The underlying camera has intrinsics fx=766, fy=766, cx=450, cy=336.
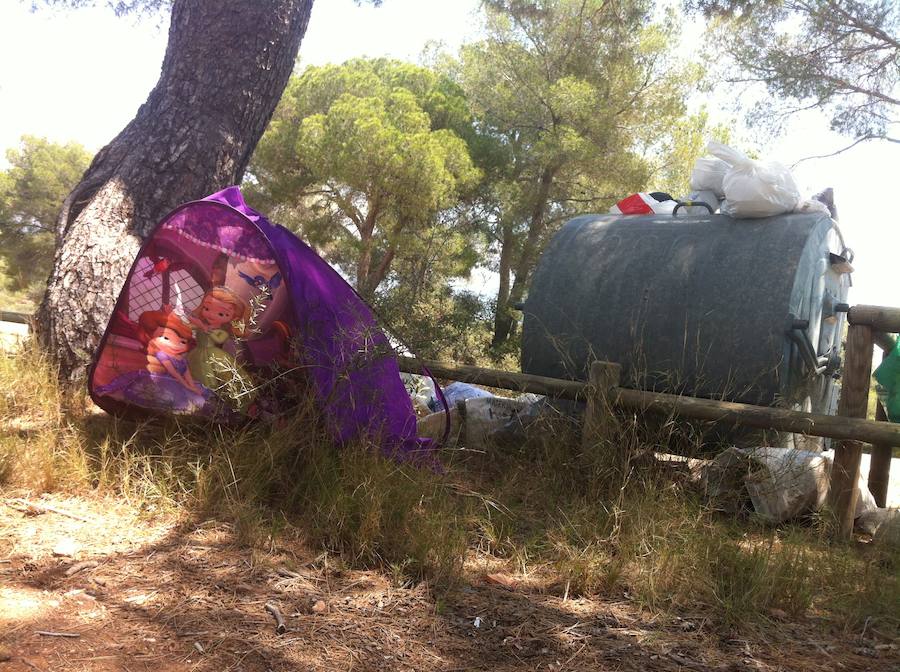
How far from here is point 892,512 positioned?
4.04 metres

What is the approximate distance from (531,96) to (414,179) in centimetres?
402

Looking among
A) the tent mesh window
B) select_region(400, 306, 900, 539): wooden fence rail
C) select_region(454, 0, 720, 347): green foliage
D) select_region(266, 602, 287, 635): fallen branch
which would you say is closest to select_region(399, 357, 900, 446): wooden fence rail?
select_region(400, 306, 900, 539): wooden fence rail

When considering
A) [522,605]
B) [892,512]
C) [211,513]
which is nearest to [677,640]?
[522,605]

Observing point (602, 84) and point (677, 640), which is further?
point (602, 84)

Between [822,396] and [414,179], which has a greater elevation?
[414,179]

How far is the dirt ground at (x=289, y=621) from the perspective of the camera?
2.19 m

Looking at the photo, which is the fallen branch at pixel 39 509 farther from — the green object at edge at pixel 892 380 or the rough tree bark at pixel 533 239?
the rough tree bark at pixel 533 239

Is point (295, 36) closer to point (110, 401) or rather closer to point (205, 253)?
point (205, 253)

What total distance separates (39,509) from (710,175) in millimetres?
4616

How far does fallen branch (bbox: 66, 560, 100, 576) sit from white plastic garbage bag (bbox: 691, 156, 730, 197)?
4489 millimetres

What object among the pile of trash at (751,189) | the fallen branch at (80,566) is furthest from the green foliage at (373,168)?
the fallen branch at (80,566)

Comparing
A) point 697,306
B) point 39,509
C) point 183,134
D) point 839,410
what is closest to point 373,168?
point 183,134

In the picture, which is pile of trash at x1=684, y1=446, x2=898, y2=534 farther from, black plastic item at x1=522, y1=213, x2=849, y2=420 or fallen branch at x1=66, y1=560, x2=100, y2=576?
fallen branch at x1=66, y1=560, x2=100, y2=576

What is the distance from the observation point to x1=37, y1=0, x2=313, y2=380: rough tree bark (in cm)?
449
